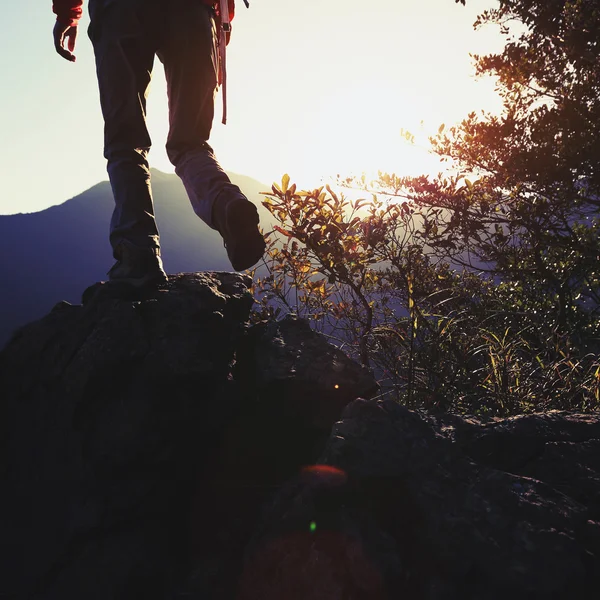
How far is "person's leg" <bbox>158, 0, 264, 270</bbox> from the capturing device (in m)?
2.25

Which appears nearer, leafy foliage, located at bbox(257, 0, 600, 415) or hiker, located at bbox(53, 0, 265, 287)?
hiker, located at bbox(53, 0, 265, 287)

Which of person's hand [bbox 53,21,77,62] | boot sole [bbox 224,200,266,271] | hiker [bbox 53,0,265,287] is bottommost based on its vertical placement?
boot sole [bbox 224,200,266,271]

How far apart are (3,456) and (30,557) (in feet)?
1.43

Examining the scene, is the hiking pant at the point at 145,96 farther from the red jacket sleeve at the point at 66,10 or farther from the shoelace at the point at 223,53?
the red jacket sleeve at the point at 66,10

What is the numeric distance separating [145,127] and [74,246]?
126 m

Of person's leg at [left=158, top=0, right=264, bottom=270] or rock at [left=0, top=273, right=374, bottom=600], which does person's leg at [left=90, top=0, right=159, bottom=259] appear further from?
rock at [left=0, top=273, right=374, bottom=600]

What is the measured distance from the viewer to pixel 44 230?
117m

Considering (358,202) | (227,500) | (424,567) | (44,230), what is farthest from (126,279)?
(44,230)

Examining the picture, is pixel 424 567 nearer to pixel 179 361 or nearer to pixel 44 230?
pixel 179 361

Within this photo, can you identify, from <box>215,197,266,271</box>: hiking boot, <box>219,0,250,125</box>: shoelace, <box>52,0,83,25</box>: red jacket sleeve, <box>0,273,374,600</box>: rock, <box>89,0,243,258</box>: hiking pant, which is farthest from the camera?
<box>52,0,83,25</box>: red jacket sleeve

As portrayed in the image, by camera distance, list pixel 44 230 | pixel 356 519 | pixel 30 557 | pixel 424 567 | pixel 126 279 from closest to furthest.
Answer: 1. pixel 424 567
2. pixel 356 519
3. pixel 30 557
4. pixel 126 279
5. pixel 44 230

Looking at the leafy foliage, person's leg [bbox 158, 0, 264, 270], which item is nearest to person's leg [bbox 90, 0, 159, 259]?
person's leg [bbox 158, 0, 264, 270]

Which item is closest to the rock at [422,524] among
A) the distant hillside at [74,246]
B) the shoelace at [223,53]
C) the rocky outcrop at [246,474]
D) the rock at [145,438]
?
the rocky outcrop at [246,474]

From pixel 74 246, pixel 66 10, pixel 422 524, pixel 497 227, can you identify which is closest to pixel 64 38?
pixel 66 10
